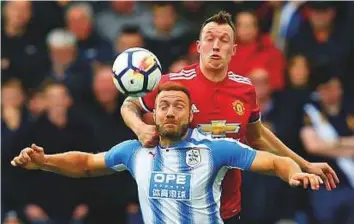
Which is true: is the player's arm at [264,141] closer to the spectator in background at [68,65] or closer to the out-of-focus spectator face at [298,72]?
the out-of-focus spectator face at [298,72]

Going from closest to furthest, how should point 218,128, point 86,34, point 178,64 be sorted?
1. point 218,128
2. point 178,64
3. point 86,34

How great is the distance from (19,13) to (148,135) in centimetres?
591

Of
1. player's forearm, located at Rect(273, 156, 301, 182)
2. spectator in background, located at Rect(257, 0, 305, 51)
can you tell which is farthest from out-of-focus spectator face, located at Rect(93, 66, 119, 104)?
player's forearm, located at Rect(273, 156, 301, 182)

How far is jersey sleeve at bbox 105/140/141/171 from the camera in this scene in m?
8.34

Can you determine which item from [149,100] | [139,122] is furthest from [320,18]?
[139,122]

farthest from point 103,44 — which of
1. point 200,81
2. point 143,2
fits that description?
point 200,81

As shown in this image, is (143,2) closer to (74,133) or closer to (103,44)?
(103,44)

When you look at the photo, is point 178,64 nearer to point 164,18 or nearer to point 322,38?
point 164,18

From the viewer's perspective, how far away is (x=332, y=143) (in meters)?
12.5

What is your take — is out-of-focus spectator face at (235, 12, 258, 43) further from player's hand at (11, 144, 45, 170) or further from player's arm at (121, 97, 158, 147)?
player's hand at (11, 144, 45, 170)

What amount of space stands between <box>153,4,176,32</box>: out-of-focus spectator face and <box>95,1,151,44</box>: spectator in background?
22 cm

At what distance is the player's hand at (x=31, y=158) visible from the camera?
8055mm

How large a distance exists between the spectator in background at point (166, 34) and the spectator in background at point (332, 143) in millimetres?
1713

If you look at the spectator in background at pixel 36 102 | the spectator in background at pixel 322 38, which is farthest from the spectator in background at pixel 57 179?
the spectator in background at pixel 322 38
